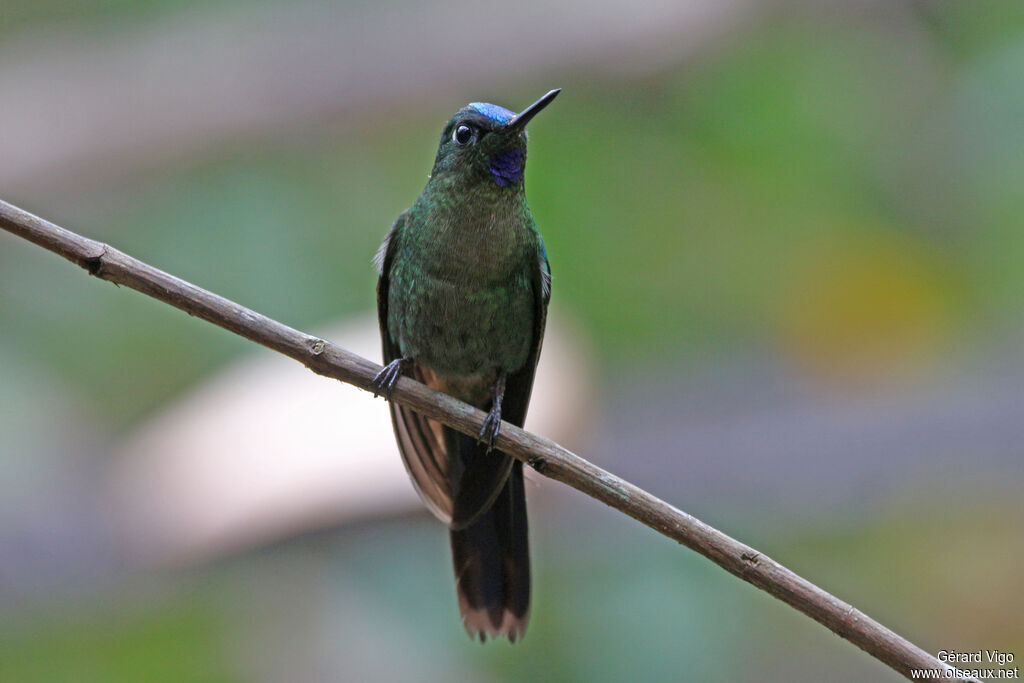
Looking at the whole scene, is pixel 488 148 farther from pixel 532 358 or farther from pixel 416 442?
pixel 416 442

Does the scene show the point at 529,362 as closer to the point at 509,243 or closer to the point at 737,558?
the point at 509,243

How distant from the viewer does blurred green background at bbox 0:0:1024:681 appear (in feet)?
16.9

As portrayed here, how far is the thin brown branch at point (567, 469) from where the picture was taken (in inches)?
75.5

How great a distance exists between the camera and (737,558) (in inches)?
77.6

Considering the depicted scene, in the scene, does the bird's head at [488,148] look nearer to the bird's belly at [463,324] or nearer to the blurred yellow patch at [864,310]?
the bird's belly at [463,324]

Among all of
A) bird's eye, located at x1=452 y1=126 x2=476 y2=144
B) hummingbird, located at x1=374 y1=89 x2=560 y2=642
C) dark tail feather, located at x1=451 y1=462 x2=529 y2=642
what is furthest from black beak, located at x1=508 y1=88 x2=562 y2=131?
dark tail feather, located at x1=451 y1=462 x2=529 y2=642

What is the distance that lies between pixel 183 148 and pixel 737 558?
5295mm

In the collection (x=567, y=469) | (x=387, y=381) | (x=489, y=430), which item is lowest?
(x=567, y=469)

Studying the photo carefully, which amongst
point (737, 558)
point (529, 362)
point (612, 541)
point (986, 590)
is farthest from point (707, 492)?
point (737, 558)

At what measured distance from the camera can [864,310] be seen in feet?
19.8

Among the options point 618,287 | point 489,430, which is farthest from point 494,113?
point 618,287

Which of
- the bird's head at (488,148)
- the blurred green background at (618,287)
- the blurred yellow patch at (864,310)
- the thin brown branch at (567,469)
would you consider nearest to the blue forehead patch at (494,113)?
the bird's head at (488,148)

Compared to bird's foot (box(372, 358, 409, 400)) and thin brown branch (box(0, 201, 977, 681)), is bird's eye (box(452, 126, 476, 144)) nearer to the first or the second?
bird's foot (box(372, 358, 409, 400))

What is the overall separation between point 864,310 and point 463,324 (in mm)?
3820
